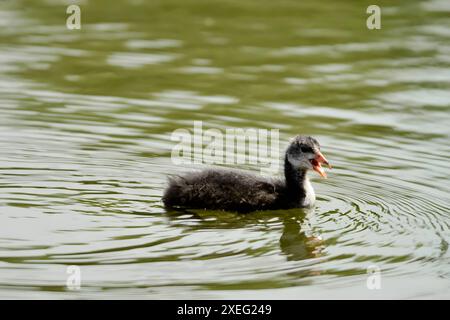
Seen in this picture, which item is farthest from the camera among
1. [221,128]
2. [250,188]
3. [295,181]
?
[221,128]

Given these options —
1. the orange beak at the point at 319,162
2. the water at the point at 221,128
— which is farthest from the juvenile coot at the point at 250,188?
the water at the point at 221,128

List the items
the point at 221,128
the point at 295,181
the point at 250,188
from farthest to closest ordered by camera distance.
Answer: the point at 221,128
the point at 295,181
the point at 250,188

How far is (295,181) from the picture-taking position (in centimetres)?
1127

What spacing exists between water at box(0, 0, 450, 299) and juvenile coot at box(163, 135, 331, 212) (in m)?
0.17

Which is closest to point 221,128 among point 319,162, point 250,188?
point 319,162

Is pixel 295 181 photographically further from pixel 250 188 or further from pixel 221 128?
pixel 221 128

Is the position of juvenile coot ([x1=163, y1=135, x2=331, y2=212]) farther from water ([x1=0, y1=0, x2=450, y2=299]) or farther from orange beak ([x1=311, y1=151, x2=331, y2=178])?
water ([x1=0, y1=0, x2=450, y2=299])

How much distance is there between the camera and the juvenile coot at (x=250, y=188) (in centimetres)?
1088

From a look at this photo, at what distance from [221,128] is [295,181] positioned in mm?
2681

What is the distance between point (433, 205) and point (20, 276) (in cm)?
442

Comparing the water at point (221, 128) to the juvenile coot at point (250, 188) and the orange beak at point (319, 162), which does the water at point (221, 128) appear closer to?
the juvenile coot at point (250, 188)

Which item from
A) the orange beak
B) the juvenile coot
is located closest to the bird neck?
the juvenile coot
